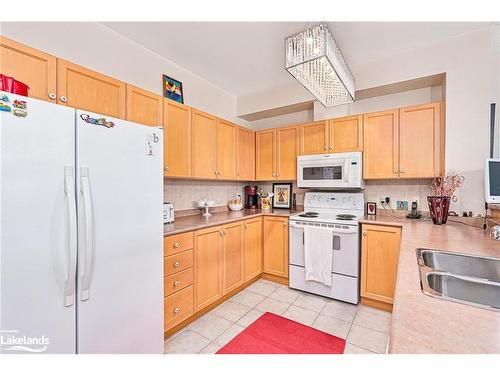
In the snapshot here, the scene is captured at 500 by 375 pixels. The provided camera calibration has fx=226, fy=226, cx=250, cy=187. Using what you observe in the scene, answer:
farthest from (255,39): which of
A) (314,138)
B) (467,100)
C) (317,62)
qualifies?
(467,100)

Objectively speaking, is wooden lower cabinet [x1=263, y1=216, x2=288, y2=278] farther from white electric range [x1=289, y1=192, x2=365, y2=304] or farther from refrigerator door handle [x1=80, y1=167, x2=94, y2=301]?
refrigerator door handle [x1=80, y1=167, x2=94, y2=301]

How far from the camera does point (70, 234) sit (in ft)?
3.59

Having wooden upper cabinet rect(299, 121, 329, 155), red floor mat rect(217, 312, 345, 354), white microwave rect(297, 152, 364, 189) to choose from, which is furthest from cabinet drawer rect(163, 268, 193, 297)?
wooden upper cabinet rect(299, 121, 329, 155)

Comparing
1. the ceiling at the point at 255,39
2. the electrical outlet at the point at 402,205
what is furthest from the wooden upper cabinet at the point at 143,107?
the electrical outlet at the point at 402,205

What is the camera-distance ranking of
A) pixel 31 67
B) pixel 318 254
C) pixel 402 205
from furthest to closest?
pixel 402 205
pixel 318 254
pixel 31 67

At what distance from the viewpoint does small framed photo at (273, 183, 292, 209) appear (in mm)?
3386

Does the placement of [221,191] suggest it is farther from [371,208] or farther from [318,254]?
[371,208]

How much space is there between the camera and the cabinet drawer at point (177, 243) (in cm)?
180

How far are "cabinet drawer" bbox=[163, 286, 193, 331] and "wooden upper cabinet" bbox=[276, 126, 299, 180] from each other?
1.91 meters

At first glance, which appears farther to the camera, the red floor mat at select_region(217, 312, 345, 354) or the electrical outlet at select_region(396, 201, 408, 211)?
the electrical outlet at select_region(396, 201, 408, 211)

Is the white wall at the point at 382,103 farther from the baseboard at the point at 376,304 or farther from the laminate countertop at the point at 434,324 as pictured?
the laminate countertop at the point at 434,324

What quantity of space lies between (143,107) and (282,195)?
220 cm

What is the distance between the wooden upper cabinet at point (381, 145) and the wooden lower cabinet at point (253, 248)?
1.43 m
